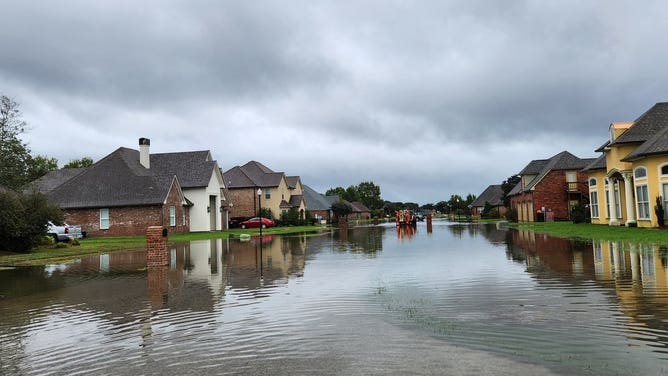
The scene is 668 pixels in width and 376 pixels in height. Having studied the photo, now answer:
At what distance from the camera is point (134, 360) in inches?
243

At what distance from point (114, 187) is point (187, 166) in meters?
9.04

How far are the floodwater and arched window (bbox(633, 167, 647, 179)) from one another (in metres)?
18.6

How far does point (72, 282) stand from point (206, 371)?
10485 mm

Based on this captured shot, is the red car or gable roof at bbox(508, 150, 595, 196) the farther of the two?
the red car

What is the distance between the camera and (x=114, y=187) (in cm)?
4391

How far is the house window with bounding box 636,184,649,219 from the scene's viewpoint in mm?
30531

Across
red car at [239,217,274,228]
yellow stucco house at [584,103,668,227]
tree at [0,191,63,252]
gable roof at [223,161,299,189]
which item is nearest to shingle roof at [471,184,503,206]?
gable roof at [223,161,299,189]

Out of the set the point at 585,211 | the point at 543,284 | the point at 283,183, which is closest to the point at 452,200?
the point at 283,183

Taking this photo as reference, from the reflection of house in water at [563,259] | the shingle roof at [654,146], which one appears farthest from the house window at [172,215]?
the shingle roof at [654,146]

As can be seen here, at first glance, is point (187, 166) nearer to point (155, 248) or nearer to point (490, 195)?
point (155, 248)

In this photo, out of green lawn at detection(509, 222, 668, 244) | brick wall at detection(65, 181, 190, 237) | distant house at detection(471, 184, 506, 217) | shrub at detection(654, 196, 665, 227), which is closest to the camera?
green lawn at detection(509, 222, 668, 244)

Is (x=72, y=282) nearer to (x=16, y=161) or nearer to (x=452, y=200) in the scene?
(x=16, y=161)

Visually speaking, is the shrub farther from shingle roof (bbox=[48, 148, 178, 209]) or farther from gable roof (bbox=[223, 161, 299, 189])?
gable roof (bbox=[223, 161, 299, 189])

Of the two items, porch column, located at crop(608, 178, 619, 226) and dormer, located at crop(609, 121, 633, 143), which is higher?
dormer, located at crop(609, 121, 633, 143)
